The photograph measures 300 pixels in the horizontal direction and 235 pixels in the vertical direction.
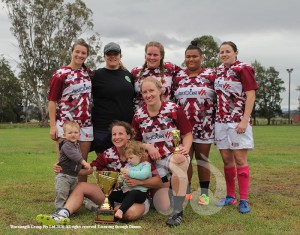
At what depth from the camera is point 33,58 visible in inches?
1839

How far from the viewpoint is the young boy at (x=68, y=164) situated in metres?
4.76

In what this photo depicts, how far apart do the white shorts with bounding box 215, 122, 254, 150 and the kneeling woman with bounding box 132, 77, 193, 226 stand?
0.56m

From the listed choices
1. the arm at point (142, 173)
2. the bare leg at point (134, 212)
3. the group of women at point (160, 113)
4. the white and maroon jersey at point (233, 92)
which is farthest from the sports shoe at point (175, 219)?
the white and maroon jersey at point (233, 92)

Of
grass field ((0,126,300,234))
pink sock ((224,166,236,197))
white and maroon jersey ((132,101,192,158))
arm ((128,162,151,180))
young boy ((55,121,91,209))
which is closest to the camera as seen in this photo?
grass field ((0,126,300,234))

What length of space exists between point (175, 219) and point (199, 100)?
1.69 metres

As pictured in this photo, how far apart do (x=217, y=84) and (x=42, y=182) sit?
396 centimetres

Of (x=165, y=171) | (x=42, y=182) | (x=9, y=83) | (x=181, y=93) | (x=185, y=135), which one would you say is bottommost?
(x=42, y=182)

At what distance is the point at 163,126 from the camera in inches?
191

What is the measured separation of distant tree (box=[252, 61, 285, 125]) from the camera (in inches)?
2817

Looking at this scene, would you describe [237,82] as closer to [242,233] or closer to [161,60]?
[161,60]

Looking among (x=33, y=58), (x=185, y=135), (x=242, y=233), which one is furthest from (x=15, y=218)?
(x=33, y=58)

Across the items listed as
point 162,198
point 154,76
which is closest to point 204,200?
point 162,198

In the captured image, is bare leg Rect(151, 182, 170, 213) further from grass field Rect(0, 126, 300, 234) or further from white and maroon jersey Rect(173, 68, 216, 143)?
white and maroon jersey Rect(173, 68, 216, 143)

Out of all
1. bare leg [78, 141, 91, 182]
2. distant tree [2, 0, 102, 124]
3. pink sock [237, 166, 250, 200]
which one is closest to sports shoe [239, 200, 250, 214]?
pink sock [237, 166, 250, 200]
